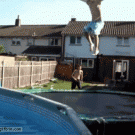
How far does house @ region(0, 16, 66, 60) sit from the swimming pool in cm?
1941

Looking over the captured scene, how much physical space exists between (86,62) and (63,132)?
1994 cm

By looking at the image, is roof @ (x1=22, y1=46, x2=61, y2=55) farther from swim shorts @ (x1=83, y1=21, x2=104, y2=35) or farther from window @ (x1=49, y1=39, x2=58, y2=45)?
swim shorts @ (x1=83, y1=21, x2=104, y2=35)

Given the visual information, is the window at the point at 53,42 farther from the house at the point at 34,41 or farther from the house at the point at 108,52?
the house at the point at 108,52

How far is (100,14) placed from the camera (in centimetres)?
361

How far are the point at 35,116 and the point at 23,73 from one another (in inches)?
387

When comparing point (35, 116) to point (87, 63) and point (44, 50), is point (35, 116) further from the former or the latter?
point (44, 50)

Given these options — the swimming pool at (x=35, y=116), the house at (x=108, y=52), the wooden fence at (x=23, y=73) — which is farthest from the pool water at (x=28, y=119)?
the house at (x=108, y=52)

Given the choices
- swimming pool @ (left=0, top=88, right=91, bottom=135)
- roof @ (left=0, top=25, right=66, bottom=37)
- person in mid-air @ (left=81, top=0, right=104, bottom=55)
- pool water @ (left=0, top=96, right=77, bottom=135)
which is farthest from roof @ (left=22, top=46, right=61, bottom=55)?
person in mid-air @ (left=81, top=0, right=104, bottom=55)

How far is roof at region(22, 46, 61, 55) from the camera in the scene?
24519mm

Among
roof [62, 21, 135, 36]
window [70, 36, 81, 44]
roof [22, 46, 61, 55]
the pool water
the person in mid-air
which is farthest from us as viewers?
roof [22, 46, 61, 55]

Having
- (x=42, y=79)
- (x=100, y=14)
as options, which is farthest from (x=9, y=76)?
(x=100, y=14)

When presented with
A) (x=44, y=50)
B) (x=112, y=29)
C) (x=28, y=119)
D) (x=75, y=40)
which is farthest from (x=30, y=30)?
(x=28, y=119)

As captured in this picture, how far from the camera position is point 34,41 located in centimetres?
2719

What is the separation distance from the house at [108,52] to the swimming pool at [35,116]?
1688cm
